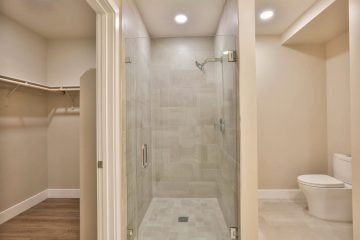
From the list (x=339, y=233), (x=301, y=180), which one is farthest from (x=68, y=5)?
(x=339, y=233)

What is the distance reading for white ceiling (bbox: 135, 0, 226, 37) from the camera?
2455 millimetres

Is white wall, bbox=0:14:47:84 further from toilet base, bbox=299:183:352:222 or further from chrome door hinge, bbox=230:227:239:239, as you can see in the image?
toilet base, bbox=299:183:352:222

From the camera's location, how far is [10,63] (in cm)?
281

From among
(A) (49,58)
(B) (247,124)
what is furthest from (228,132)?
(A) (49,58)

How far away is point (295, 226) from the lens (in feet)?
8.04

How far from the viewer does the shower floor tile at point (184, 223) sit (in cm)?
220

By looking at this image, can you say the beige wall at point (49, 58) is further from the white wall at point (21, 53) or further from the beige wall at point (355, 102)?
the beige wall at point (355, 102)

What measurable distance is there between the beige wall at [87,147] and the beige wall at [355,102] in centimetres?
219

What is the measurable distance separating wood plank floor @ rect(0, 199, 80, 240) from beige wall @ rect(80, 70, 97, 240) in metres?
0.75

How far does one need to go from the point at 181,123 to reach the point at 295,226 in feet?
5.73

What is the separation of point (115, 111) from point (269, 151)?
98.5 inches

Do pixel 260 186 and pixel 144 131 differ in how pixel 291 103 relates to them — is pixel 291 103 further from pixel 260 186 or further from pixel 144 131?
pixel 144 131

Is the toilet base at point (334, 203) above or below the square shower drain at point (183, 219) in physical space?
above

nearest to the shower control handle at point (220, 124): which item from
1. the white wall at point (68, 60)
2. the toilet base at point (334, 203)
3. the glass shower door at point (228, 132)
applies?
the glass shower door at point (228, 132)
